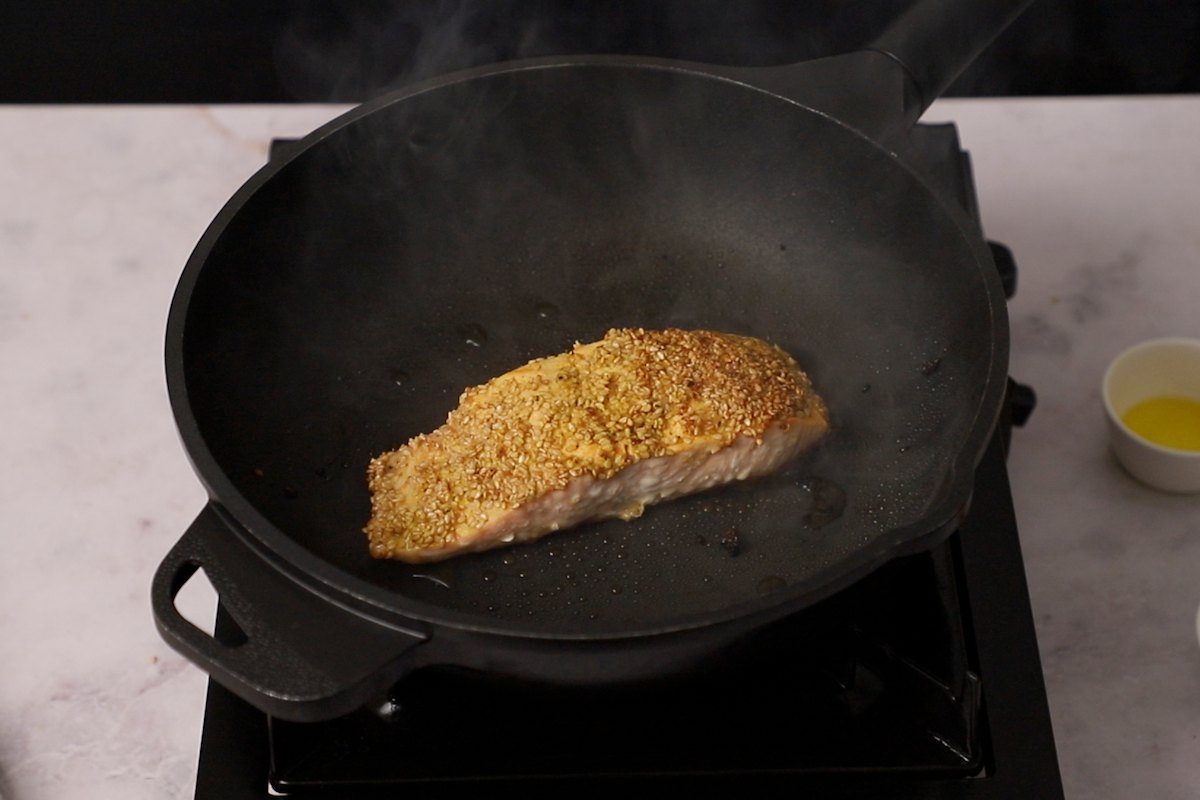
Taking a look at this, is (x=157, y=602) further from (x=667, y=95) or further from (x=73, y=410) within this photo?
(x=667, y=95)

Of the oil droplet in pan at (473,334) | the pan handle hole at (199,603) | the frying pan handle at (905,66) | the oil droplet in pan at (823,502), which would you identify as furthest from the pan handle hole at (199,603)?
the frying pan handle at (905,66)

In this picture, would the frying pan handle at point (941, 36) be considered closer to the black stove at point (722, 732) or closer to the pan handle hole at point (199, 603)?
the black stove at point (722, 732)

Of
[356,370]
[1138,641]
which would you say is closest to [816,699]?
[1138,641]

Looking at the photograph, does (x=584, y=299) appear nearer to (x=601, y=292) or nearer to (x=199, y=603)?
(x=601, y=292)

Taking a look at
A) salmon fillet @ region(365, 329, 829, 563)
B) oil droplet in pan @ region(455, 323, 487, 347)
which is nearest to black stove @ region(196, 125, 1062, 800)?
salmon fillet @ region(365, 329, 829, 563)

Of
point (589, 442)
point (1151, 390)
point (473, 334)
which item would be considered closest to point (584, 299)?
point (473, 334)
